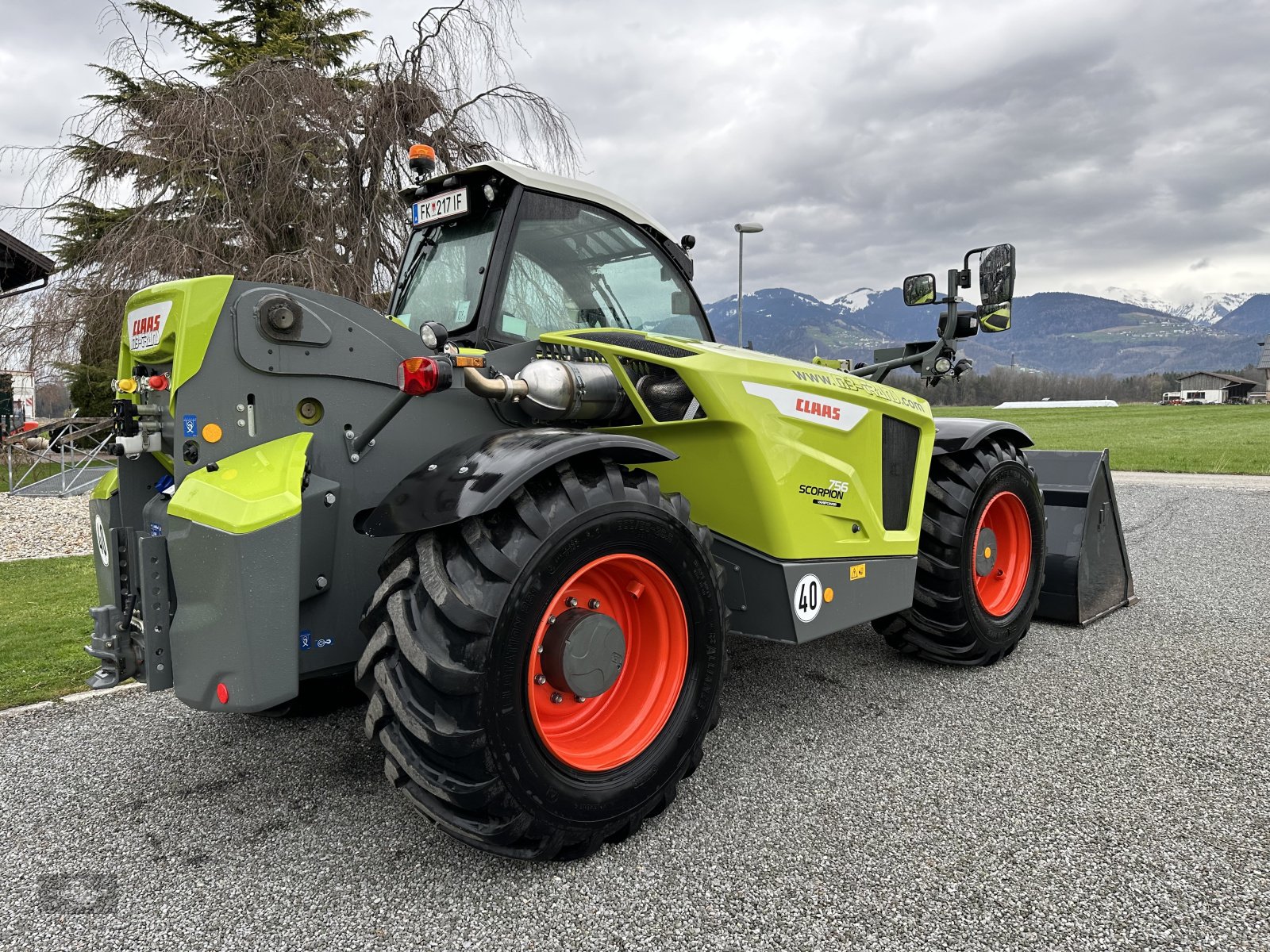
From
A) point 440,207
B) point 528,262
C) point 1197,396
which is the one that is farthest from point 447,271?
point 1197,396

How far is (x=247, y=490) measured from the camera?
2.33 meters

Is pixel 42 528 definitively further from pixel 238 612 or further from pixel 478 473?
pixel 478 473

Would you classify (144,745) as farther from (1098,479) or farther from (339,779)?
(1098,479)

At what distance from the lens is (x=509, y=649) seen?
2293 mm

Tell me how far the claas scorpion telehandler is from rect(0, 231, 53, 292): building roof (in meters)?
16.4

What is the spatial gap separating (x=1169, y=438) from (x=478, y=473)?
2928cm

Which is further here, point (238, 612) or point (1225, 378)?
point (1225, 378)

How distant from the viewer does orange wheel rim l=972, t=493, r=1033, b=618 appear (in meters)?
4.63

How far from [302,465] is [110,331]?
10278 mm

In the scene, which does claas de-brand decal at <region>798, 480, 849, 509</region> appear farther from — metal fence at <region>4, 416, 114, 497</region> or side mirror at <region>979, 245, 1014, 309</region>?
metal fence at <region>4, 416, 114, 497</region>

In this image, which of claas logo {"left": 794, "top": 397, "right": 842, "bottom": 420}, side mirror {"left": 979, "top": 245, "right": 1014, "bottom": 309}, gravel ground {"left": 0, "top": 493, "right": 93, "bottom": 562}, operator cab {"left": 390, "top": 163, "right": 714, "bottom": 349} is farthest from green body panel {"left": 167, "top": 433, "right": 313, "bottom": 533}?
gravel ground {"left": 0, "top": 493, "right": 93, "bottom": 562}

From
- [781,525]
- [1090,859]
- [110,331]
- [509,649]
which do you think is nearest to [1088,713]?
[1090,859]

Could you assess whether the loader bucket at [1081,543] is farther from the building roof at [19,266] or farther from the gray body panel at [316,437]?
the building roof at [19,266]

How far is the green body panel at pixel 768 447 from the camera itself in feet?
10.0
